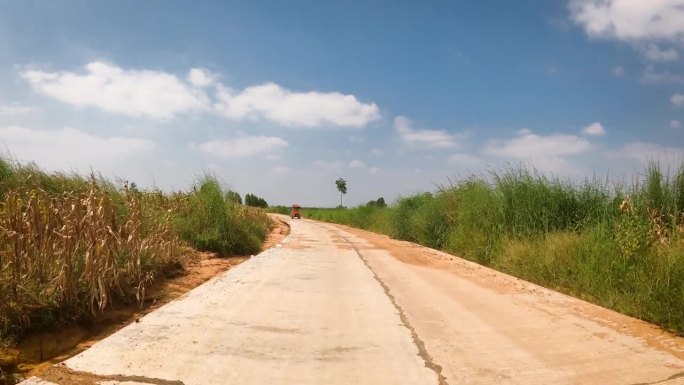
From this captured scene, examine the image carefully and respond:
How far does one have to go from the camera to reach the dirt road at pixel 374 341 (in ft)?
14.3

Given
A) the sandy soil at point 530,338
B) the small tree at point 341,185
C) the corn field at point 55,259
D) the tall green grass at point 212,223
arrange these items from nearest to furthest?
the sandy soil at point 530,338 < the corn field at point 55,259 < the tall green grass at point 212,223 < the small tree at point 341,185

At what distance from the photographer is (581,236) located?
1089 centimetres

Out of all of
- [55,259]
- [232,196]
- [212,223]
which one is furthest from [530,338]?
[232,196]

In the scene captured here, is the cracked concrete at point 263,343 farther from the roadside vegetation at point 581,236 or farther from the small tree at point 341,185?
the small tree at point 341,185

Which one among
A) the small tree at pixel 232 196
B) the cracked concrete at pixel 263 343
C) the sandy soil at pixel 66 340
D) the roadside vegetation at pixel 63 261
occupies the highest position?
the small tree at pixel 232 196

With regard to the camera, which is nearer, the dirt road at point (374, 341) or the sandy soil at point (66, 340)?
the dirt road at point (374, 341)

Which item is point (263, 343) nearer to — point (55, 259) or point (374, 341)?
point (374, 341)

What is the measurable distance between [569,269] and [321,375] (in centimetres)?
731

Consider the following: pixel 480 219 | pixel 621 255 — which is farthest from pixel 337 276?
pixel 480 219

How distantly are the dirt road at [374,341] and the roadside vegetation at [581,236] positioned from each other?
721mm

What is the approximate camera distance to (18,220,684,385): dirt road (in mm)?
4359

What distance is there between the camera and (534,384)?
427 cm

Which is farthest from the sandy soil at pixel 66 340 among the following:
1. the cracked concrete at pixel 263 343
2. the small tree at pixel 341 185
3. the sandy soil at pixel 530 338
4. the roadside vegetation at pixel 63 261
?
the small tree at pixel 341 185

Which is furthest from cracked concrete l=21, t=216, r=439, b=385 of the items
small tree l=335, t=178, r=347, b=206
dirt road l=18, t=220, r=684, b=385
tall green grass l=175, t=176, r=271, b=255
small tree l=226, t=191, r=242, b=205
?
small tree l=335, t=178, r=347, b=206
